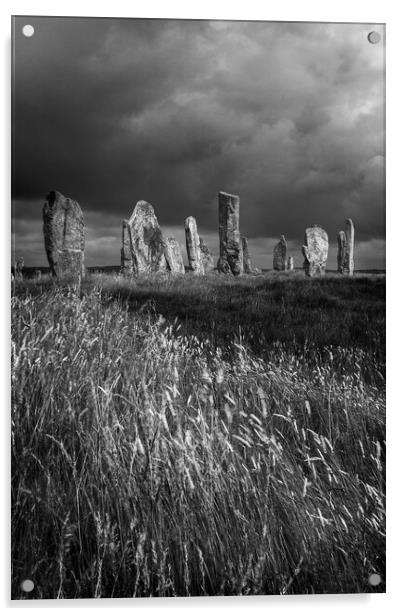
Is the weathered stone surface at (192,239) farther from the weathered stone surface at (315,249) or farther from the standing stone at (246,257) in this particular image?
the weathered stone surface at (315,249)

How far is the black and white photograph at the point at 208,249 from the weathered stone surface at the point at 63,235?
15mm

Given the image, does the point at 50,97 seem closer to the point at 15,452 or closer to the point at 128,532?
the point at 15,452

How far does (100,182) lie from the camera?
332 cm

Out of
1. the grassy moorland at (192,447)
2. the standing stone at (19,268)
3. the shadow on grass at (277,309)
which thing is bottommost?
the grassy moorland at (192,447)

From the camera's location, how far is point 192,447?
2.48 metres

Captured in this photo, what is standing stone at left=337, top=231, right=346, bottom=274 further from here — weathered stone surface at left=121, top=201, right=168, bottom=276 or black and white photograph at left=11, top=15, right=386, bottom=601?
weathered stone surface at left=121, top=201, right=168, bottom=276

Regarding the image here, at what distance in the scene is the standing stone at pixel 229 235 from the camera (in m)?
3.40

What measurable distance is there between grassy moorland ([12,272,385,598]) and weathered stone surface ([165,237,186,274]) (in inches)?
20.5

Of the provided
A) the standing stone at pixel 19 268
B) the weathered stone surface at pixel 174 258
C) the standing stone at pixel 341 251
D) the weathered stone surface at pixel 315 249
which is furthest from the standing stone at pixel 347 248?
the standing stone at pixel 19 268
